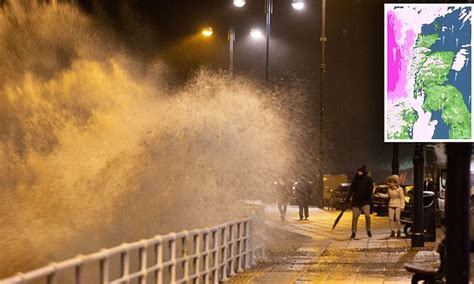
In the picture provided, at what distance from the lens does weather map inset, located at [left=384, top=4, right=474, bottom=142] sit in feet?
21.7

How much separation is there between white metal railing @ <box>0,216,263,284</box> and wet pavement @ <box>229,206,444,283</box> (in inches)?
16.1

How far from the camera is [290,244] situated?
1903 cm

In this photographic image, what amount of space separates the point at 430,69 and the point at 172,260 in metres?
4.15

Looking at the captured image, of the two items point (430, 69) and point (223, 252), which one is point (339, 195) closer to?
point (223, 252)

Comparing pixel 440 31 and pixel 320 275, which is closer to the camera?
pixel 440 31

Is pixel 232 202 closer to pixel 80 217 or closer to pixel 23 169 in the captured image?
pixel 80 217

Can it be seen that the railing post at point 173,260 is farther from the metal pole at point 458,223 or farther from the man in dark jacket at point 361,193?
the man in dark jacket at point 361,193

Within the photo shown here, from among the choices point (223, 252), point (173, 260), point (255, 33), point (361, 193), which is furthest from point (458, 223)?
point (255, 33)

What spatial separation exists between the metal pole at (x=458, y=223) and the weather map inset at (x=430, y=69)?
14.1 inches

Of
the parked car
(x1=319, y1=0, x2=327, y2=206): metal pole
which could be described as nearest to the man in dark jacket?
(x1=319, y1=0, x2=327, y2=206): metal pole

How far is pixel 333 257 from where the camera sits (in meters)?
16.6

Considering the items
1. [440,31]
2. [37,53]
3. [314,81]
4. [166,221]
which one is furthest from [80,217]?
[314,81]

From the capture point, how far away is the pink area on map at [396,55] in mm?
6742

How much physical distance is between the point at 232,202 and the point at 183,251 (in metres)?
5.98
